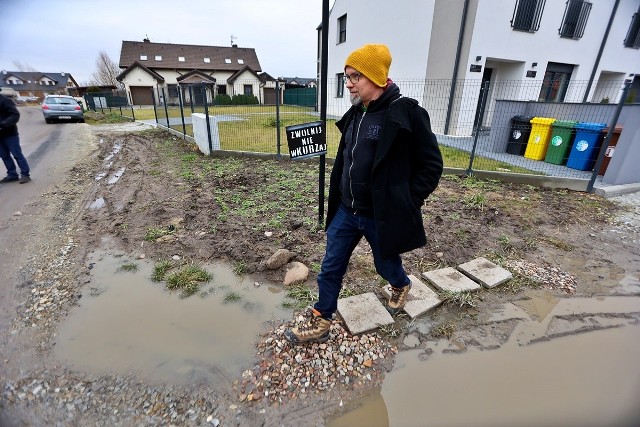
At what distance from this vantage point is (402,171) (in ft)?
6.19

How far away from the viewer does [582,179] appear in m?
5.86

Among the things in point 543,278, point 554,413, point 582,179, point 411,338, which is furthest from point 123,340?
point 582,179

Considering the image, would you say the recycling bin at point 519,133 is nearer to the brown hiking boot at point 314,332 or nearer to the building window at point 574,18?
the building window at point 574,18

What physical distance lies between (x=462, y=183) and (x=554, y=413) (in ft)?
16.3

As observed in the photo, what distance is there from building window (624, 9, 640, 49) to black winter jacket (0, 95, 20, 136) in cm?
2070

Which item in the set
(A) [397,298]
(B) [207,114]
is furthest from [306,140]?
(B) [207,114]

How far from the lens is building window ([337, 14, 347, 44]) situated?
56.4ft

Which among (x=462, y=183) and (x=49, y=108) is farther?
(x=49, y=108)

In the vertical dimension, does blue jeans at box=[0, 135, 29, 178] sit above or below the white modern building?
below

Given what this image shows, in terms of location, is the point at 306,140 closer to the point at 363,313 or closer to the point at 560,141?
the point at 363,313

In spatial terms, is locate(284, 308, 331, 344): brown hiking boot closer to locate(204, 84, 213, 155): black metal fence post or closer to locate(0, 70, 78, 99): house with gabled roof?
locate(204, 84, 213, 155): black metal fence post

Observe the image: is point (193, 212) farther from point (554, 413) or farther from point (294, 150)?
point (554, 413)

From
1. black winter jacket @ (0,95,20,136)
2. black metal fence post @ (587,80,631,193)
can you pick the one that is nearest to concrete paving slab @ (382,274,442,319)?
black metal fence post @ (587,80,631,193)

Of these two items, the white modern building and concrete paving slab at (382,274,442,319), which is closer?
concrete paving slab at (382,274,442,319)
